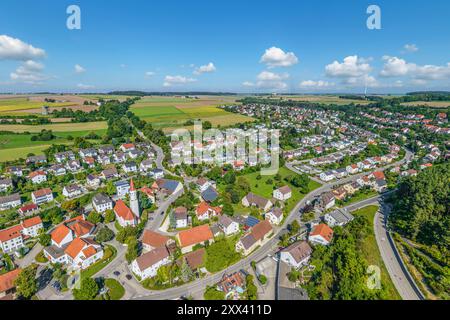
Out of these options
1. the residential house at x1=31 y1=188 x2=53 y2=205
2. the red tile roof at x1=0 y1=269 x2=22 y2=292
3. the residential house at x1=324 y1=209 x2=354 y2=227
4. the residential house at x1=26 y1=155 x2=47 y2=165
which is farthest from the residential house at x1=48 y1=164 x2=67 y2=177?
the residential house at x1=324 y1=209 x2=354 y2=227

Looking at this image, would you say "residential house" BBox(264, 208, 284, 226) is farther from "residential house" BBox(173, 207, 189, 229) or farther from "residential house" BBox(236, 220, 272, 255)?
"residential house" BBox(173, 207, 189, 229)

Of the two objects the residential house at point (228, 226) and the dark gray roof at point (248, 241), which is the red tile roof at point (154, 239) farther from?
the dark gray roof at point (248, 241)

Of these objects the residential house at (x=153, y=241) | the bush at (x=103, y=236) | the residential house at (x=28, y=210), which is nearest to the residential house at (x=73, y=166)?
the residential house at (x=28, y=210)

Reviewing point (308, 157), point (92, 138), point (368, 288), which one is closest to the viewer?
point (368, 288)

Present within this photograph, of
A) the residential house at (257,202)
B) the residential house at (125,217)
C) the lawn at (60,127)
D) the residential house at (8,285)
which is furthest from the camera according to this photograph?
the lawn at (60,127)

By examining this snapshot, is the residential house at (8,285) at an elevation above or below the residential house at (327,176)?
below

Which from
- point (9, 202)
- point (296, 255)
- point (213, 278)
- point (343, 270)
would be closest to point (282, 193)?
point (296, 255)

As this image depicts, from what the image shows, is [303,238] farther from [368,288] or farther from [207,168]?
[207,168]
